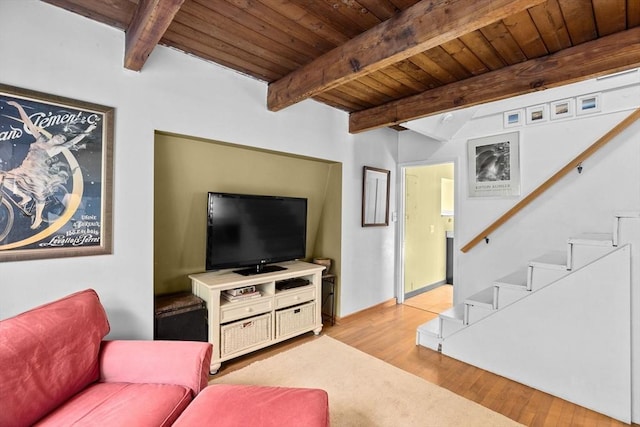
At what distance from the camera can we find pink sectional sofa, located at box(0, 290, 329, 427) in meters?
1.20

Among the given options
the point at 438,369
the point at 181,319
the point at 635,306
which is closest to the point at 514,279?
the point at 635,306

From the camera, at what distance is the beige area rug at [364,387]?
1.89m

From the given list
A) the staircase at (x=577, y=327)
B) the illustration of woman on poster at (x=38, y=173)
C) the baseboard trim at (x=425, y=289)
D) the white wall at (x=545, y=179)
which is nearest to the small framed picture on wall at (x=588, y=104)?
the white wall at (x=545, y=179)

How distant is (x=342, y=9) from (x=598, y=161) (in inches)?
112

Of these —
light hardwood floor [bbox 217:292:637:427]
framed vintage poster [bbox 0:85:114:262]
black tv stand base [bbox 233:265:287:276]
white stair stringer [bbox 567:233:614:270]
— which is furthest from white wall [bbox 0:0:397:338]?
white stair stringer [bbox 567:233:614:270]

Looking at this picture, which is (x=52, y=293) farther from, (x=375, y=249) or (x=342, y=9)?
(x=375, y=249)

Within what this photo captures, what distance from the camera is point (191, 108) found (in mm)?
2271

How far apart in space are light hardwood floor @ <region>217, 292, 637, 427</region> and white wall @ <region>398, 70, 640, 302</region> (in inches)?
42.6

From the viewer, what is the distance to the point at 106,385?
57.3 inches

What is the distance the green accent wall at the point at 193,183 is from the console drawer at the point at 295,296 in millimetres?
846

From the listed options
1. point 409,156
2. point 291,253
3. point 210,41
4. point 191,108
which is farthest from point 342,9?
point 409,156

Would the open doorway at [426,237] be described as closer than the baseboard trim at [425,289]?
Yes

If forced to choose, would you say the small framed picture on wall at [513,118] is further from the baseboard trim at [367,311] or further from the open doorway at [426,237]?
the baseboard trim at [367,311]

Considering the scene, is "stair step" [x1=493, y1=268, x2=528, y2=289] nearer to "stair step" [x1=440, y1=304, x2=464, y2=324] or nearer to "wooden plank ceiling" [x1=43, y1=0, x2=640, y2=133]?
"stair step" [x1=440, y1=304, x2=464, y2=324]
